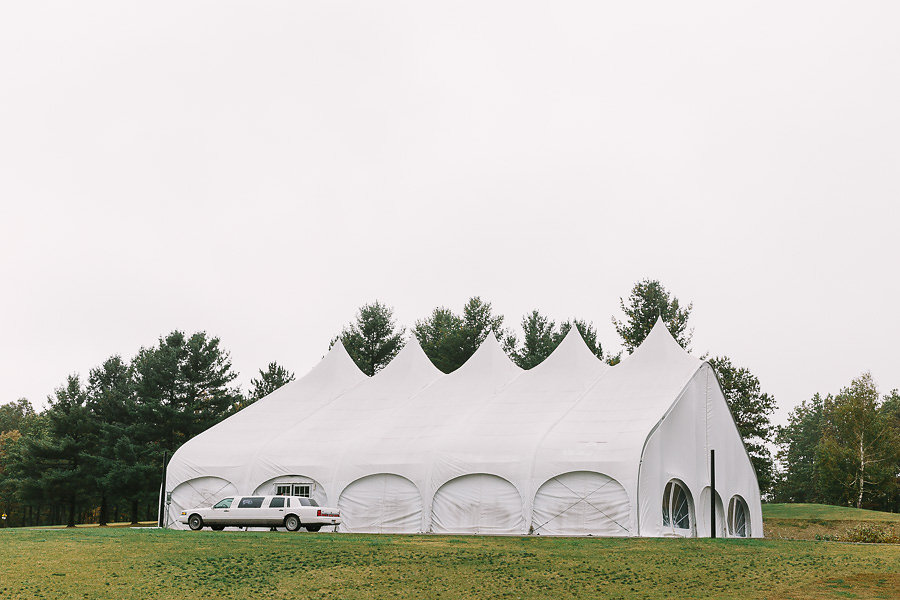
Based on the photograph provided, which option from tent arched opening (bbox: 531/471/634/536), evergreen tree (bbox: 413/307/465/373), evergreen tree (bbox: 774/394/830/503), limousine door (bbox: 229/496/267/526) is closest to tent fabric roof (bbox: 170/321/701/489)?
tent arched opening (bbox: 531/471/634/536)

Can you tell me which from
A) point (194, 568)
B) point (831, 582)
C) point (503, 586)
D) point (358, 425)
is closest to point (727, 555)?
point (831, 582)

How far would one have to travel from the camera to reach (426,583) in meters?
16.8

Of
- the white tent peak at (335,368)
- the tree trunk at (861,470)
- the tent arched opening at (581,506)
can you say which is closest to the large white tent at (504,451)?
the tent arched opening at (581,506)

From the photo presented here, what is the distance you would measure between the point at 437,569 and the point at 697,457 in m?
16.2

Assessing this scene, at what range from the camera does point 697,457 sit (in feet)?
103

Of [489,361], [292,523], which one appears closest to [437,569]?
[292,523]

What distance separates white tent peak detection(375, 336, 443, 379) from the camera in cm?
3856

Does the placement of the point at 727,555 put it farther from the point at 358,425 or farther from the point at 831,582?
the point at 358,425

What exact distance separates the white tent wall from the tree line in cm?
661

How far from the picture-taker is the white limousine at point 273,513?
28328 mm

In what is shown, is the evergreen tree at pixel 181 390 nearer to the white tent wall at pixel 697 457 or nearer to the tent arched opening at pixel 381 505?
the tent arched opening at pixel 381 505

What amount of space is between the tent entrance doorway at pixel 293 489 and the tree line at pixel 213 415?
8.03 metres

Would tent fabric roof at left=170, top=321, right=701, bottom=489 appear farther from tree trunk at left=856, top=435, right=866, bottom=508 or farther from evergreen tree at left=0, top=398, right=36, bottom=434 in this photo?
evergreen tree at left=0, top=398, right=36, bottom=434

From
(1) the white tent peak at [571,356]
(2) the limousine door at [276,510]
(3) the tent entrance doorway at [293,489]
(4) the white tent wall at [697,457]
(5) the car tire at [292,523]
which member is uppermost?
(1) the white tent peak at [571,356]
